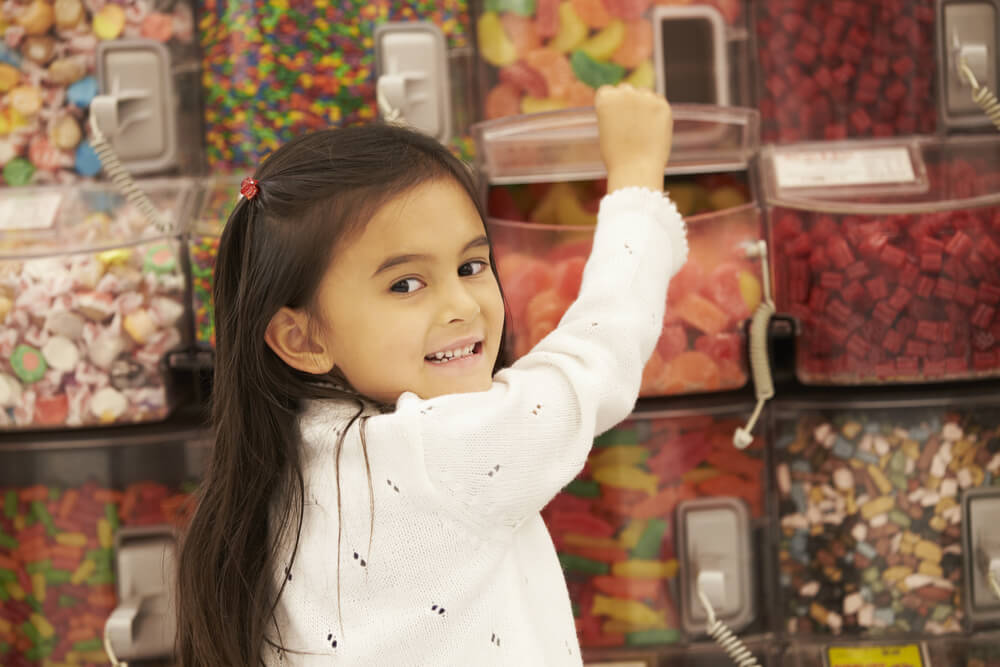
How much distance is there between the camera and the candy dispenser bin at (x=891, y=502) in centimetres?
156

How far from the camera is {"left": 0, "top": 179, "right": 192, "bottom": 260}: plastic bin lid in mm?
1573

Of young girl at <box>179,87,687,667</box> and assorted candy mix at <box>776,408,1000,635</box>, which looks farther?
assorted candy mix at <box>776,408,1000,635</box>

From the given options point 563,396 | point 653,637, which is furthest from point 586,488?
point 563,396

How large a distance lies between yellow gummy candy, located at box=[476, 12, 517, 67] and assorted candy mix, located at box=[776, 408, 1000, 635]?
0.66m

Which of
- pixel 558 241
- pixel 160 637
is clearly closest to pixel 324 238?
pixel 558 241

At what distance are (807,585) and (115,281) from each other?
105 cm

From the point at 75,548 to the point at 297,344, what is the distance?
72 cm

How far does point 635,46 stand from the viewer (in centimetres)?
161

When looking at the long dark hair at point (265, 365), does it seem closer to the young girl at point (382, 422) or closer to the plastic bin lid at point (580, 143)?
the young girl at point (382, 422)

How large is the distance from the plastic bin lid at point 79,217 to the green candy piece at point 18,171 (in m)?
0.01

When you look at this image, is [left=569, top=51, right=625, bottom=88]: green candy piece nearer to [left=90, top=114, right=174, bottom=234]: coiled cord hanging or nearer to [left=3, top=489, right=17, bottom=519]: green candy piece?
[left=90, top=114, right=174, bottom=234]: coiled cord hanging

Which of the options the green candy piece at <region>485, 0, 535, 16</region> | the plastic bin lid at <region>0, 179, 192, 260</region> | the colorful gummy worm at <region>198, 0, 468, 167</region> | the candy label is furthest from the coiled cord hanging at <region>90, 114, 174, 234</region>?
the candy label

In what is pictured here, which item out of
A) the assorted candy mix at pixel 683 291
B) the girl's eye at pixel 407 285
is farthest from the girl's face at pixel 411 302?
the assorted candy mix at pixel 683 291

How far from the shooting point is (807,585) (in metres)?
1.61
